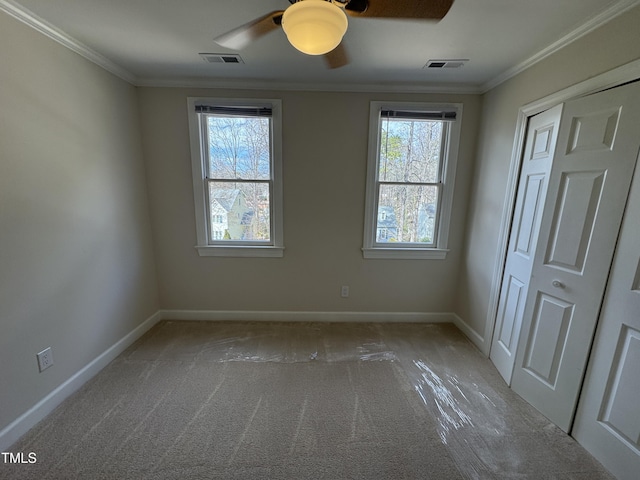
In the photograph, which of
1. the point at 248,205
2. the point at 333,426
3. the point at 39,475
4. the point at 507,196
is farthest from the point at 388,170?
the point at 39,475

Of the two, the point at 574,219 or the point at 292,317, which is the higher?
the point at 574,219

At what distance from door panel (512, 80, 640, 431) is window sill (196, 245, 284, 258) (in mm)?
2170

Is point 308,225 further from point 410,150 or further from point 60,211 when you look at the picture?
point 60,211

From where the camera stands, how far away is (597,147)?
1.45 m

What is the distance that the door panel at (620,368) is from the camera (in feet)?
4.23

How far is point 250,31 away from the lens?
1263mm

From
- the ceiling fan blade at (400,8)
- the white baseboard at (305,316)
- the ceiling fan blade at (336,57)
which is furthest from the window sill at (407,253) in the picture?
the ceiling fan blade at (400,8)

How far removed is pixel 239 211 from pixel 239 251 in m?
0.42

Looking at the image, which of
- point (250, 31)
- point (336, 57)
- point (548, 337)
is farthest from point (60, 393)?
point (548, 337)

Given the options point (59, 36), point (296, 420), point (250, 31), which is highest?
point (59, 36)

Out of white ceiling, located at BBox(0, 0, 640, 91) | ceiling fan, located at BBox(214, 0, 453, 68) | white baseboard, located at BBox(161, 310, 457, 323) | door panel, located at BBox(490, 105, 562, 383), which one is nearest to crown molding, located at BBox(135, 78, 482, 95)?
white ceiling, located at BBox(0, 0, 640, 91)

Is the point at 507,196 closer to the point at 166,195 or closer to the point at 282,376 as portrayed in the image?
the point at 282,376

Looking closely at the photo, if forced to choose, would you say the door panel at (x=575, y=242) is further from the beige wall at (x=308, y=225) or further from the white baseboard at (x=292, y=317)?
the beige wall at (x=308, y=225)

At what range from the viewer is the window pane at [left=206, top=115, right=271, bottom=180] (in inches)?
100
